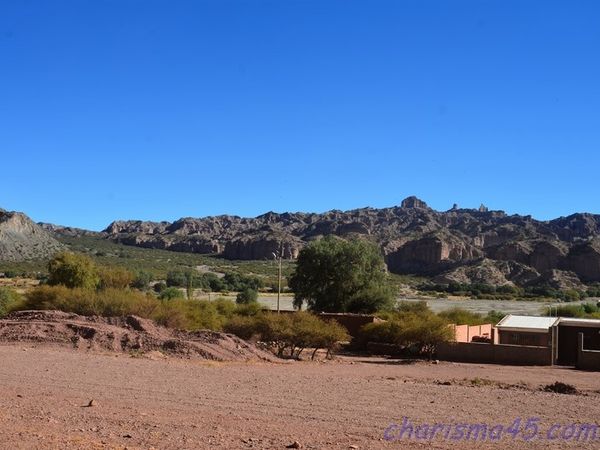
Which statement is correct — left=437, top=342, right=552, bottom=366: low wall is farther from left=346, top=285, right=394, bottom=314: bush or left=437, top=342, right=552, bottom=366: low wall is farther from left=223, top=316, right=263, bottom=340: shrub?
left=346, top=285, right=394, bottom=314: bush

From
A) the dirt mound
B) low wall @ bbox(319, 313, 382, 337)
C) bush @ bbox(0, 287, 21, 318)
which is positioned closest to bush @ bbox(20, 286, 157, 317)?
the dirt mound

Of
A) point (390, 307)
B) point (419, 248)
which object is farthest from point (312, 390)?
point (419, 248)

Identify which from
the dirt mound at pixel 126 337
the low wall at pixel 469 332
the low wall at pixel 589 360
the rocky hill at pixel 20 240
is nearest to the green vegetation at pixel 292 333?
the dirt mound at pixel 126 337

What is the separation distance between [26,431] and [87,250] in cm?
14943

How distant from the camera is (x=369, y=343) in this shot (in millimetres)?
44781

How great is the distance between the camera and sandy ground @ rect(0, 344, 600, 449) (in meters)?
14.1

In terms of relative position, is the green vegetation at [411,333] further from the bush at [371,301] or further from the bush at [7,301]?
the bush at [7,301]

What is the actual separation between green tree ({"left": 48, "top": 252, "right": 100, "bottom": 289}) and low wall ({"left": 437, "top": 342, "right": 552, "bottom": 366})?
31070mm

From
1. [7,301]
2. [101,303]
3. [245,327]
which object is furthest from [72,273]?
[245,327]

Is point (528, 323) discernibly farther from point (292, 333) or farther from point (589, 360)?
point (292, 333)

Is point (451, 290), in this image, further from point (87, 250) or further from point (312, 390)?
point (312, 390)

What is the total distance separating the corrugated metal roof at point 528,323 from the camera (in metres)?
42.8

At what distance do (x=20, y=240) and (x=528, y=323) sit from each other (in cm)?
Result: 11132

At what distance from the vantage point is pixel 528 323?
1750 inches
